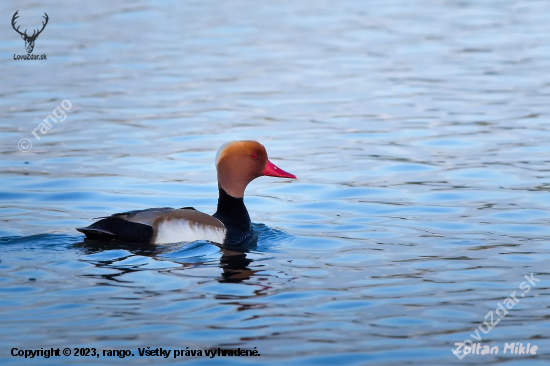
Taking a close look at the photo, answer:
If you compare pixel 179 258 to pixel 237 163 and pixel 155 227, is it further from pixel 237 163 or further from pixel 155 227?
pixel 237 163

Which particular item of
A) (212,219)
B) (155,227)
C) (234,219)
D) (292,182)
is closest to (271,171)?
(234,219)

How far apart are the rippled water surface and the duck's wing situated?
15 cm

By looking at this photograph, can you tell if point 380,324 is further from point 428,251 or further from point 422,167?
point 422,167

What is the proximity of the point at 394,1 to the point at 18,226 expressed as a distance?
Answer: 19.9 m

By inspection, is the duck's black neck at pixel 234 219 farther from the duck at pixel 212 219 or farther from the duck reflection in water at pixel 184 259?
the duck reflection in water at pixel 184 259

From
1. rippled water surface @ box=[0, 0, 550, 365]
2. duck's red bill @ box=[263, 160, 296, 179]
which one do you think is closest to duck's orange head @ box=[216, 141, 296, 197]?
duck's red bill @ box=[263, 160, 296, 179]

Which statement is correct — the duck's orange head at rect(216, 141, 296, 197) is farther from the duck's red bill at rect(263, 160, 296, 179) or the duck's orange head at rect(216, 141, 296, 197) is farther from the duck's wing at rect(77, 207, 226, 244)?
the duck's wing at rect(77, 207, 226, 244)

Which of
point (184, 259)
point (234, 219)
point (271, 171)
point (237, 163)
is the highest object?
point (237, 163)

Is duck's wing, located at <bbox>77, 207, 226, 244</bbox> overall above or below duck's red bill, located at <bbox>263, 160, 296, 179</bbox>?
below

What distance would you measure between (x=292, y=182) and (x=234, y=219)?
2.86 m

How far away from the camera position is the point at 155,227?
7945 millimetres

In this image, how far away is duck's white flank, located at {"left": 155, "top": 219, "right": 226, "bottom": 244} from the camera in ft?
26.2

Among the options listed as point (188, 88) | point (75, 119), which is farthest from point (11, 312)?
point (188, 88)

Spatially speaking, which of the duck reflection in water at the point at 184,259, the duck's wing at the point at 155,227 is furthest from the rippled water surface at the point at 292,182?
the duck's wing at the point at 155,227
